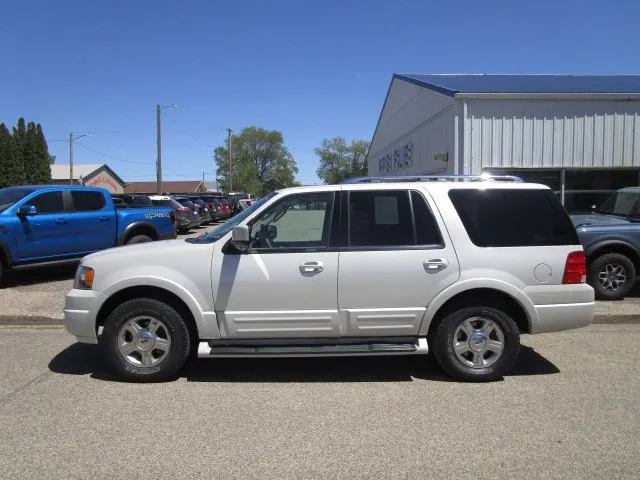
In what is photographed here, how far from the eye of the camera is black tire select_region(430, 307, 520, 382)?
485cm

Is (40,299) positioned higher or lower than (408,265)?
lower

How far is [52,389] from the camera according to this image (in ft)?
15.7

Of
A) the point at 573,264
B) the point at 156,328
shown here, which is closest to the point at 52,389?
the point at 156,328

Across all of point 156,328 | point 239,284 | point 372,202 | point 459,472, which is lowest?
point 459,472

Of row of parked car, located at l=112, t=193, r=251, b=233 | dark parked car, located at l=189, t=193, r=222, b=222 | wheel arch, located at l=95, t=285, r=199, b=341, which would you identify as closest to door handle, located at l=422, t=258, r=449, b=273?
wheel arch, located at l=95, t=285, r=199, b=341

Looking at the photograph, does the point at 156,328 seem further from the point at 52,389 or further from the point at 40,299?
the point at 40,299

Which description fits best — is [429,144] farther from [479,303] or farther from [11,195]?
[479,303]

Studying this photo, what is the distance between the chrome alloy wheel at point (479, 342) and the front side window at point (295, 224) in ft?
4.92

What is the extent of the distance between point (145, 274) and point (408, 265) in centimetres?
235

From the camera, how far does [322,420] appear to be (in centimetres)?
408

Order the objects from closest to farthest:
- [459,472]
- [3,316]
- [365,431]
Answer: [459,472]
[365,431]
[3,316]

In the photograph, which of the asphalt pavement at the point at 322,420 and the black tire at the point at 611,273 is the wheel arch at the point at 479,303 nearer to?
the asphalt pavement at the point at 322,420

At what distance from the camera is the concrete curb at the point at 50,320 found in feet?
24.1

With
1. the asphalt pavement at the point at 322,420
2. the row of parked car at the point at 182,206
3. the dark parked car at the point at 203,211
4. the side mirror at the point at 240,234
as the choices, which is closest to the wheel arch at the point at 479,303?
the asphalt pavement at the point at 322,420
